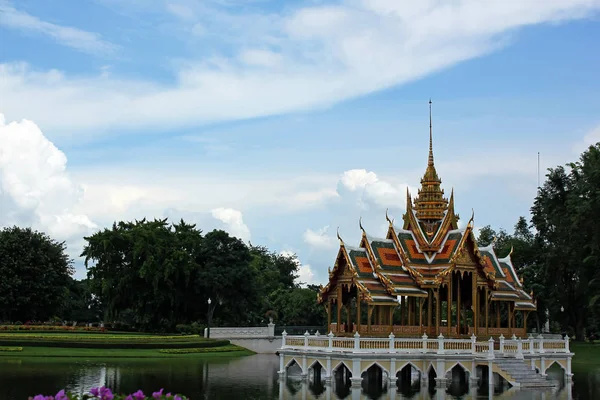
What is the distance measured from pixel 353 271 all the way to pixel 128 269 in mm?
28932

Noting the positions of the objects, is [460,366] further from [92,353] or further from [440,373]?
Answer: [92,353]

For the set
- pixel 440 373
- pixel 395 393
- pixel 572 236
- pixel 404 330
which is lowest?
pixel 395 393

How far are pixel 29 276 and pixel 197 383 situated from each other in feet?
116

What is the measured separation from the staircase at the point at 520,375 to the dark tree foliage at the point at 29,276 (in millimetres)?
39193

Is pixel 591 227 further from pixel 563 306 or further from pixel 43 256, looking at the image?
pixel 43 256

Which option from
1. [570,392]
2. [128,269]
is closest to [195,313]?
[128,269]

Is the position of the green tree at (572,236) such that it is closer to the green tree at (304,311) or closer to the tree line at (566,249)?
the tree line at (566,249)

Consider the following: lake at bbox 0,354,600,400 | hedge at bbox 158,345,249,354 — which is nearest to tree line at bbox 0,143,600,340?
hedge at bbox 158,345,249,354

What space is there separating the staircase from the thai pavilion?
301 centimetres

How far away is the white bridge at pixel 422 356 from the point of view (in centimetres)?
3195

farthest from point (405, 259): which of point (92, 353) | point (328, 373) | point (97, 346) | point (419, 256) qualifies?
point (97, 346)

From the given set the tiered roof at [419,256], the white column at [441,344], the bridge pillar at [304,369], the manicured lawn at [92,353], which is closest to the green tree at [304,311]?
the manicured lawn at [92,353]

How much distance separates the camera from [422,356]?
32625 mm

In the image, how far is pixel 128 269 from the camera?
196 feet
